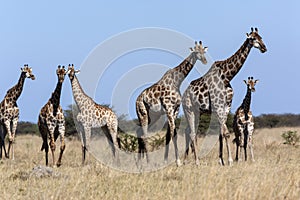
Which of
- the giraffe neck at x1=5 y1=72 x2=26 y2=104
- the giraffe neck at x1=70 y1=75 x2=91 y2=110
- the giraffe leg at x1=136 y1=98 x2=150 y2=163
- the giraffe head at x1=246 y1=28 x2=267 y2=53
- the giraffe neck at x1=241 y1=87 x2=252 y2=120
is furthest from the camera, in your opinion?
the giraffe neck at x1=5 y1=72 x2=26 y2=104

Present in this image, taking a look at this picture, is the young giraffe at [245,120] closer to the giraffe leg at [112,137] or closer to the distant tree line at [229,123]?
the giraffe leg at [112,137]

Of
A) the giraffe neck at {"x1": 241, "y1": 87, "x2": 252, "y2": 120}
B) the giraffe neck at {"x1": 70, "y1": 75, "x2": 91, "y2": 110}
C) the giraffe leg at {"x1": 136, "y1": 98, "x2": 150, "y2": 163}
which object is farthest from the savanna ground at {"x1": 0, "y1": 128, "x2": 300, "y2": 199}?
the giraffe neck at {"x1": 70, "y1": 75, "x2": 91, "y2": 110}

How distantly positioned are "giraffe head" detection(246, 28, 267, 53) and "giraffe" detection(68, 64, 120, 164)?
4.19 m

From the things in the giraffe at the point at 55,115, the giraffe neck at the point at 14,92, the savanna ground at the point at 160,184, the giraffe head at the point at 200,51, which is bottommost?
the savanna ground at the point at 160,184

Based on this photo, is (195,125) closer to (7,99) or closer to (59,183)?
(59,183)

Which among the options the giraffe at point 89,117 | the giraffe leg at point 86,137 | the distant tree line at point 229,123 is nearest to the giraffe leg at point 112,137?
the giraffe at point 89,117

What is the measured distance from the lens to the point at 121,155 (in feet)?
44.9

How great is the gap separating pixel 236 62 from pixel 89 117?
3918 millimetres

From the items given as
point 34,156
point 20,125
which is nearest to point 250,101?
point 34,156

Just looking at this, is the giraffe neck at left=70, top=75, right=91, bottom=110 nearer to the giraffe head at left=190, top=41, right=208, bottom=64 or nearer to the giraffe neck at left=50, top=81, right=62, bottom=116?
the giraffe neck at left=50, top=81, right=62, bottom=116

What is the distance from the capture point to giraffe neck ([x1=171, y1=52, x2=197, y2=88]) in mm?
12062

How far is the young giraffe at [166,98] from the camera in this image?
12.0m

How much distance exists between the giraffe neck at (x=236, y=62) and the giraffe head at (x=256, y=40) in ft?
0.44

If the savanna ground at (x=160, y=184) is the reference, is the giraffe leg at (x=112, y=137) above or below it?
above
